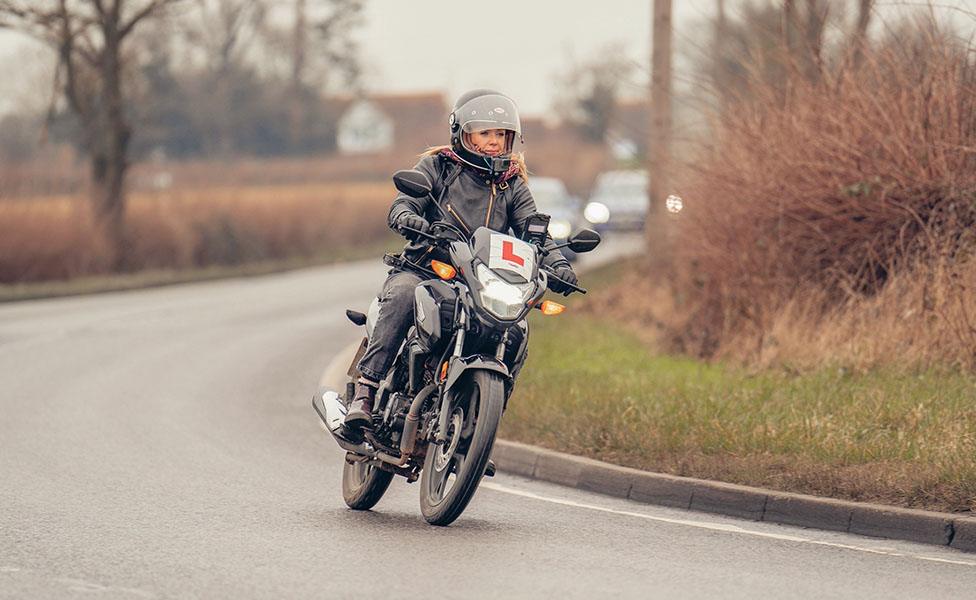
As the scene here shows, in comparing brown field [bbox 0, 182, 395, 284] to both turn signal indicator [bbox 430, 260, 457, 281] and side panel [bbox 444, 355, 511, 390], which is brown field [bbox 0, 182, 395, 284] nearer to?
turn signal indicator [bbox 430, 260, 457, 281]

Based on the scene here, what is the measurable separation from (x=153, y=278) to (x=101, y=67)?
7.49 meters

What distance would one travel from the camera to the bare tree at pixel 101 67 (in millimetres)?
33156

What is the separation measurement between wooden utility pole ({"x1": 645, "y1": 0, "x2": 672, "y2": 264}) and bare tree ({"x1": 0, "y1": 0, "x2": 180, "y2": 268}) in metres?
15.2

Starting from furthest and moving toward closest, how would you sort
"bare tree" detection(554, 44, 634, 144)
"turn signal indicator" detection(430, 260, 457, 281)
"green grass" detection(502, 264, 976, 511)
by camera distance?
"bare tree" detection(554, 44, 634, 144), "green grass" detection(502, 264, 976, 511), "turn signal indicator" detection(430, 260, 457, 281)

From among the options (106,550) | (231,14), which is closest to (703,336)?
(106,550)

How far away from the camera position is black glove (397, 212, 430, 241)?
7801mm

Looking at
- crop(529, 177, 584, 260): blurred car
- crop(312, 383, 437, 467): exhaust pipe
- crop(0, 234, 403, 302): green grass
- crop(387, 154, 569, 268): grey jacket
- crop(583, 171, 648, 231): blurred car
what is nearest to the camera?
crop(312, 383, 437, 467): exhaust pipe

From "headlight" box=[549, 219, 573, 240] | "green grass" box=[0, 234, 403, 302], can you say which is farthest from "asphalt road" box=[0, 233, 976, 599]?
"headlight" box=[549, 219, 573, 240]

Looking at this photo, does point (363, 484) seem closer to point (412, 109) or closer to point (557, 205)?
point (557, 205)

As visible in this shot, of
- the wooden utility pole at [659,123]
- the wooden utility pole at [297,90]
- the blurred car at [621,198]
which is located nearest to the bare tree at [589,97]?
the wooden utility pole at [297,90]

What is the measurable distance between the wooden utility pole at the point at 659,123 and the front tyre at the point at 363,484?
10.4 m

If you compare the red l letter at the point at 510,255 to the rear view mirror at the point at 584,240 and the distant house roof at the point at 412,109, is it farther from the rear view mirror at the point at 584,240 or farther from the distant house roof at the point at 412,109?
the distant house roof at the point at 412,109

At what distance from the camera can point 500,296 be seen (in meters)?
7.46

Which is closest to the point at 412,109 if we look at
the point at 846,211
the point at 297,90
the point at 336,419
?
the point at 297,90
